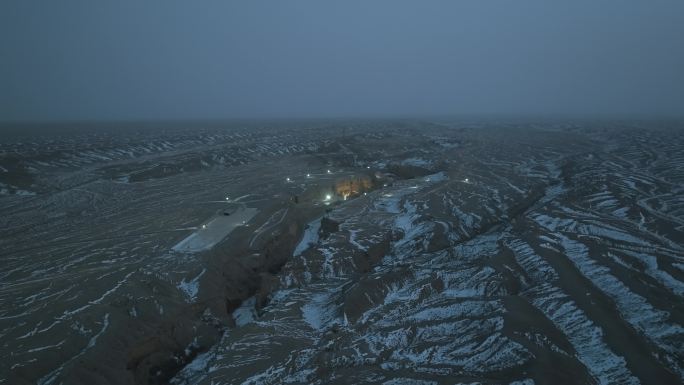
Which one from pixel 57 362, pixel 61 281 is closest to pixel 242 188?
pixel 61 281

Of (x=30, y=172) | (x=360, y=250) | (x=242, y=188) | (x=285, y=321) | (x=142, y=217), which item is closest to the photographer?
(x=285, y=321)

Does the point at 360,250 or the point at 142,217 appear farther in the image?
the point at 142,217

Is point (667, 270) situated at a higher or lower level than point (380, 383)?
higher

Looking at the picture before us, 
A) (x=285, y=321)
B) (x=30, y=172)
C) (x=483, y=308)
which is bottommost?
(x=285, y=321)

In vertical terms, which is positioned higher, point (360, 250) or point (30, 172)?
point (30, 172)

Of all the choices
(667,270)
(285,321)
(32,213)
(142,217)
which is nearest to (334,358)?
(285,321)

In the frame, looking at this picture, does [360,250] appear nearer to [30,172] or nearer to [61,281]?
[61,281]

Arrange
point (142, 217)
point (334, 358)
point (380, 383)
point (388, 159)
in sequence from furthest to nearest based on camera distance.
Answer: point (388, 159)
point (142, 217)
point (334, 358)
point (380, 383)

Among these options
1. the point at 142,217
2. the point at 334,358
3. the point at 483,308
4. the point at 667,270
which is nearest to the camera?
the point at 334,358

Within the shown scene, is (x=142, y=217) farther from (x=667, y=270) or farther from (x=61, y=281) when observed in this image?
(x=667, y=270)

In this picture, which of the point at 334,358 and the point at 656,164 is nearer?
the point at 334,358
